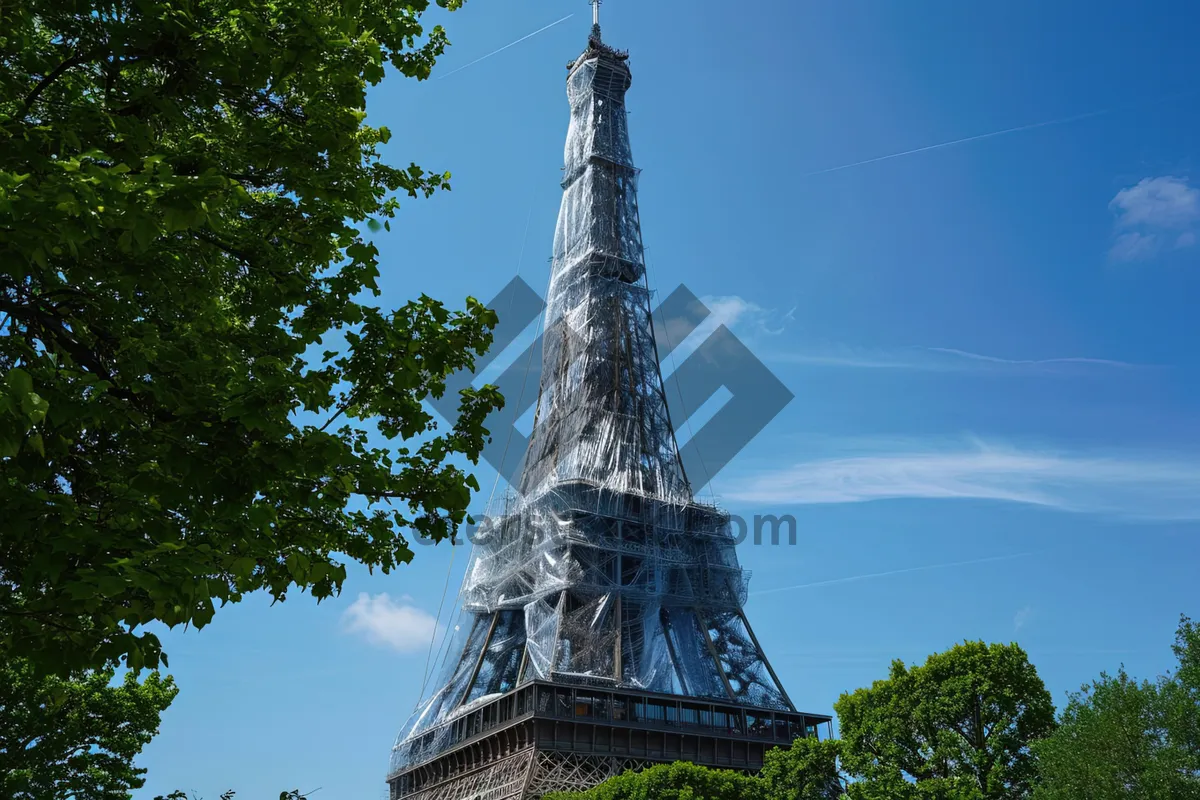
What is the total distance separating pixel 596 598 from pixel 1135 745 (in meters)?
43.9

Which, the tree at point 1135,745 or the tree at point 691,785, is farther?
the tree at point 691,785

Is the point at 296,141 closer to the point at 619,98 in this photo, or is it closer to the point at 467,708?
the point at 467,708

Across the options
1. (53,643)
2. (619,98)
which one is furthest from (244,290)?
(619,98)

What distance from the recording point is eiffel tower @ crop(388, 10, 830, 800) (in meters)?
63.1


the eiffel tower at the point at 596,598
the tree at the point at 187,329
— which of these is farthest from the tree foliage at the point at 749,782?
the tree at the point at 187,329

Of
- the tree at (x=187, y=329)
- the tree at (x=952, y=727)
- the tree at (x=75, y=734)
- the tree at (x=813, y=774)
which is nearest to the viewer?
the tree at (x=187, y=329)

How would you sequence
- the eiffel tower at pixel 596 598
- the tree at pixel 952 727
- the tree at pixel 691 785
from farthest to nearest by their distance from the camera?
the eiffel tower at pixel 596 598
the tree at pixel 691 785
the tree at pixel 952 727

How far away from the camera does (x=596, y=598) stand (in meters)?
70.5

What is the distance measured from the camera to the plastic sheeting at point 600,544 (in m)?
68.9

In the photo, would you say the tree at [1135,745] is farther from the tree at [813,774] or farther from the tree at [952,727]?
the tree at [813,774]

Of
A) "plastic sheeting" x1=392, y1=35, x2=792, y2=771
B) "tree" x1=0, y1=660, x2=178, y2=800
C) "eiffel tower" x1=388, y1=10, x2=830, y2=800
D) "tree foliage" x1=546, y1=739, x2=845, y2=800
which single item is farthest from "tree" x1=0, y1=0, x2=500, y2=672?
"plastic sheeting" x1=392, y1=35, x2=792, y2=771

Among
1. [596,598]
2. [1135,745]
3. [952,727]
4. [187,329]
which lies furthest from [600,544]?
[187,329]

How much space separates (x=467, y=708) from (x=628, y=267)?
130 ft

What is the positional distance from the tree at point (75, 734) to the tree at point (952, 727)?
24902mm
